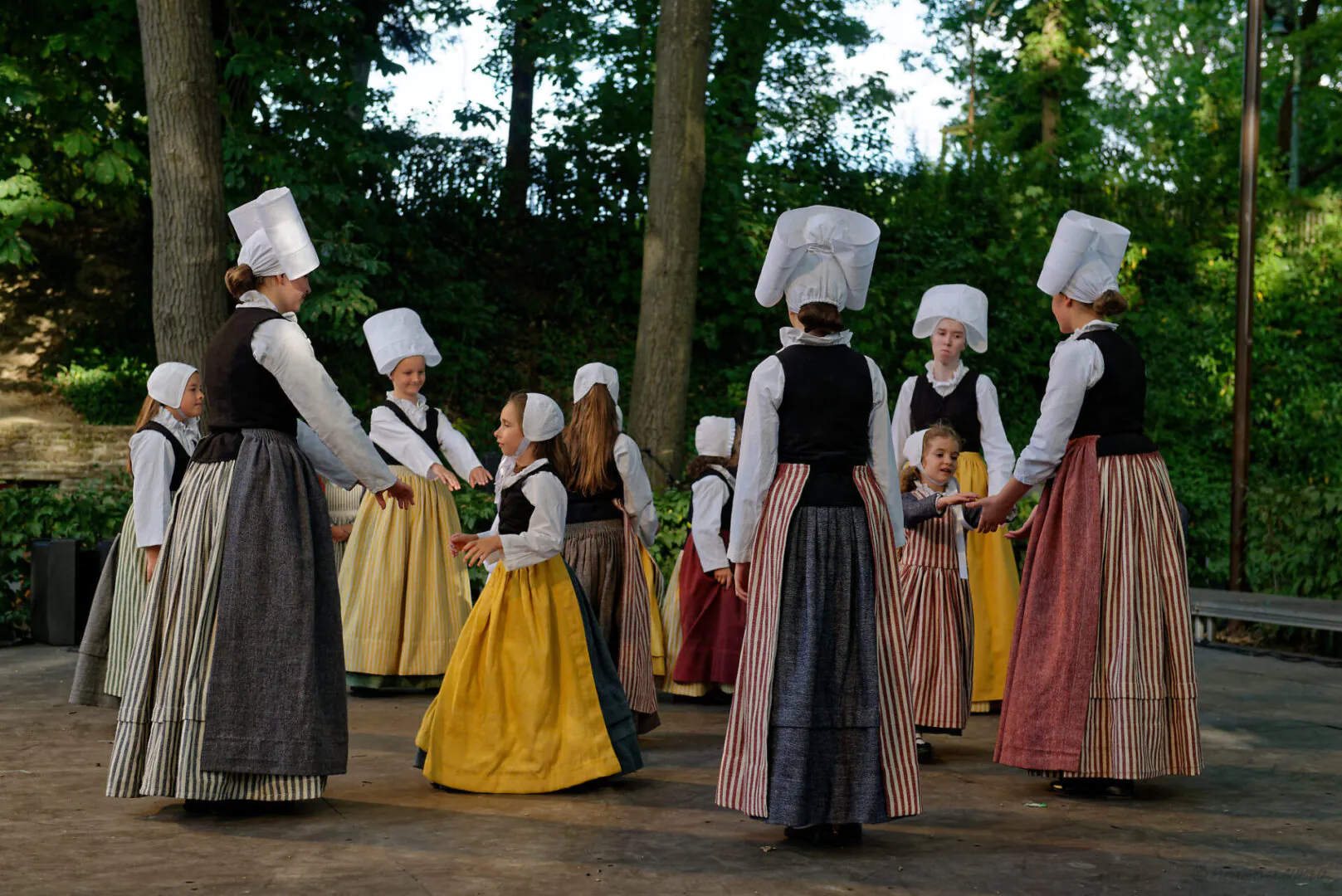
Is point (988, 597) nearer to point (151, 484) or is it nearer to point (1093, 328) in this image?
point (1093, 328)

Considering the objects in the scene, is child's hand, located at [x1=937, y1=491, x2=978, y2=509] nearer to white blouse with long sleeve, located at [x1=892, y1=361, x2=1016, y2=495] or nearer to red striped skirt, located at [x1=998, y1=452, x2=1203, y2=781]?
red striped skirt, located at [x1=998, y1=452, x2=1203, y2=781]

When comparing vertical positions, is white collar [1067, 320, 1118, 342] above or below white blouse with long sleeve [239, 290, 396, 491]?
above

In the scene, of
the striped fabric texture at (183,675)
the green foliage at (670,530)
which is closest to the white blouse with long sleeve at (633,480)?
the striped fabric texture at (183,675)

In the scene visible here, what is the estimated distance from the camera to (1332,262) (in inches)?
832

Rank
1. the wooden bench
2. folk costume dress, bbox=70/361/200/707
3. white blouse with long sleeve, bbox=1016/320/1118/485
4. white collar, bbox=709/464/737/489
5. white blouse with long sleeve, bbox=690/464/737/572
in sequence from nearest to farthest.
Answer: white blouse with long sleeve, bbox=1016/320/1118/485
folk costume dress, bbox=70/361/200/707
white blouse with long sleeve, bbox=690/464/737/572
white collar, bbox=709/464/737/489
the wooden bench

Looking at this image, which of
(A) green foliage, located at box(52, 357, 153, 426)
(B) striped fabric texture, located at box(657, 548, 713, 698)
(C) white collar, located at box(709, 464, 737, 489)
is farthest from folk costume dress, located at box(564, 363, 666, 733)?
(A) green foliage, located at box(52, 357, 153, 426)

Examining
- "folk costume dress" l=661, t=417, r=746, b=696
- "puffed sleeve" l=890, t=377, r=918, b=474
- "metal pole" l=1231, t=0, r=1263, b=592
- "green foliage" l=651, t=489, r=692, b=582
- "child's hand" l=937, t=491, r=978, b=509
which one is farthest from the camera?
"metal pole" l=1231, t=0, r=1263, b=592

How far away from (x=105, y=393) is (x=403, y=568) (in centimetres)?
1100

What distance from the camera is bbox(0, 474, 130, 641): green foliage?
1055cm

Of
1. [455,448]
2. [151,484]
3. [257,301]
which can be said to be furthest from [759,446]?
[455,448]

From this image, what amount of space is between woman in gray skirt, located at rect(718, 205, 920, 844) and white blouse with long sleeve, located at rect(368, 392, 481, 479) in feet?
11.1

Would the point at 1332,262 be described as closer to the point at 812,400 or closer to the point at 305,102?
the point at 305,102

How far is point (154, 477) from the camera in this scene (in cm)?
624

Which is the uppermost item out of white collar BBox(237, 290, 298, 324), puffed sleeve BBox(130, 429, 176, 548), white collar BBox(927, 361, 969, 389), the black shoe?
white collar BBox(927, 361, 969, 389)
